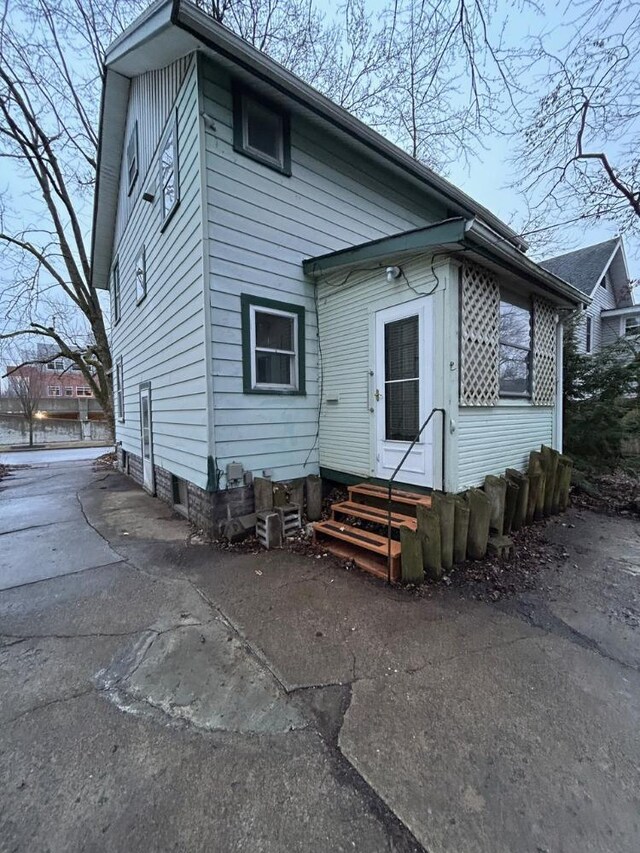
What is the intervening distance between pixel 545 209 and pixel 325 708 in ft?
31.5

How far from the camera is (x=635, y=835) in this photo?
1.38 meters

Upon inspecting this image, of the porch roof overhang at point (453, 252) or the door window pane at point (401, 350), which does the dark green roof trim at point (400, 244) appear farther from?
the door window pane at point (401, 350)

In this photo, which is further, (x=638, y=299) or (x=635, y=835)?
(x=638, y=299)

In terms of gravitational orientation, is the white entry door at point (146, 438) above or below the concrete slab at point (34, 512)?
above

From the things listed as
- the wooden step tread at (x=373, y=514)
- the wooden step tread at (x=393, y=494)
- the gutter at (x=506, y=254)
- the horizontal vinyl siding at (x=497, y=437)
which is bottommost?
the wooden step tread at (x=373, y=514)

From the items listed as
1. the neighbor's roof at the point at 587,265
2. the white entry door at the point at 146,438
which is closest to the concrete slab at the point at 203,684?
the white entry door at the point at 146,438

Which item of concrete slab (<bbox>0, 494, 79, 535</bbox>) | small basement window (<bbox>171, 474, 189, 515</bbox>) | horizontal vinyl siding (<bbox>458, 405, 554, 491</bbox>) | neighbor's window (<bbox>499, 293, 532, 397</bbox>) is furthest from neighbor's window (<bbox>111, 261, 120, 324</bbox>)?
horizontal vinyl siding (<bbox>458, 405, 554, 491</bbox>)

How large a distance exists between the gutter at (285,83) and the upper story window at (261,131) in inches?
14.1

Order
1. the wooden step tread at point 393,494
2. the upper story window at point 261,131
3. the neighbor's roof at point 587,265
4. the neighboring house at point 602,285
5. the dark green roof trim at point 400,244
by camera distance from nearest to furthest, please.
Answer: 1. the dark green roof trim at point 400,244
2. the wooden step tread at point 393,494
3. the upper story window at point 261,131
4. the neighbor's roof at point 587,265
5. the neighboring house at point 602,285

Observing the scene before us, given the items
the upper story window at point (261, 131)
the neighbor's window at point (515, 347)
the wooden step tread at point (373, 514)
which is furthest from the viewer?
the neighbor's window at point (515, 347)

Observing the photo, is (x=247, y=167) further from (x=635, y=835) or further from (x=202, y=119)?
(x=635, y=835)

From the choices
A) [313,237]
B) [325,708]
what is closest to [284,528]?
[325,708]

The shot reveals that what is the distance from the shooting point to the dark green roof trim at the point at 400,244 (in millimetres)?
3519

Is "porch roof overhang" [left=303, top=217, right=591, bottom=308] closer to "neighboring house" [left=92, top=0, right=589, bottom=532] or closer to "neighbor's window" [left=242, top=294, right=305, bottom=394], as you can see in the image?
"neighboring house" [left=92, top=0, right=589, bottom=532]
